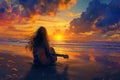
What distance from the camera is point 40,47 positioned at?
9930 mm

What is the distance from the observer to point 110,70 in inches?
405

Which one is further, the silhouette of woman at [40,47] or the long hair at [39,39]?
the long hair at [39,39]

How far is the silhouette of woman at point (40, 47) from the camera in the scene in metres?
9.90

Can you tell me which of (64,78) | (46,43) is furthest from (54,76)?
(46,43)

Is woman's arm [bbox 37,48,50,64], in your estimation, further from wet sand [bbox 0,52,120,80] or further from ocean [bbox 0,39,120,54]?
ocean [bbox 0,39,120,54]

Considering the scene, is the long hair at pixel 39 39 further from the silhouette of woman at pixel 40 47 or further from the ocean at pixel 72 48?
the ocean at pixel 72 48

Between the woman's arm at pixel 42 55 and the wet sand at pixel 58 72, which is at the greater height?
the woman's arm at pixel 42 55

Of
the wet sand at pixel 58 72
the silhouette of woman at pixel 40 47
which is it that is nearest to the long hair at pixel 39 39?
the silhouette of woman at pixel 40 47

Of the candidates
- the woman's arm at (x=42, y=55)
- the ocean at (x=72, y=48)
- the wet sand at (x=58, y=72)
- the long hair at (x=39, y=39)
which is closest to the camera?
the wet sand at (x=58, y=72)

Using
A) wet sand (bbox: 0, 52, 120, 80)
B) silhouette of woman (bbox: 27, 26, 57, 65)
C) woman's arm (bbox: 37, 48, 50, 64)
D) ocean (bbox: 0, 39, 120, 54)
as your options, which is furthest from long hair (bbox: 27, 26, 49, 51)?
ocean (bbox: 0, 39, 120, 54)

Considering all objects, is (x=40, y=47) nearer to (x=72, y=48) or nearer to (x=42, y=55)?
(x=42, y=55)

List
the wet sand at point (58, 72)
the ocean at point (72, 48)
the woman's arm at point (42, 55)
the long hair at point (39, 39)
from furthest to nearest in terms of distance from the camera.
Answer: the ocean at point (72, 48) → the long hair at point (39, 39) → the woman's arm at point (42, 55) → the wet sand at point (58, 72)

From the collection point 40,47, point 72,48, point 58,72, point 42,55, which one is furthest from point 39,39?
point 72,48

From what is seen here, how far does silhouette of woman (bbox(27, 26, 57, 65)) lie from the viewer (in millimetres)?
9898
